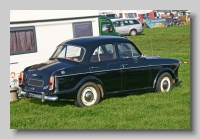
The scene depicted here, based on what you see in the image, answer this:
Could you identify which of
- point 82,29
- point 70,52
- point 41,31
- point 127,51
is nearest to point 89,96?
point 70,52

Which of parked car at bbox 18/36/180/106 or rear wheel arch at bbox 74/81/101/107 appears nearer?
parked car at bbox 18/36/180/106

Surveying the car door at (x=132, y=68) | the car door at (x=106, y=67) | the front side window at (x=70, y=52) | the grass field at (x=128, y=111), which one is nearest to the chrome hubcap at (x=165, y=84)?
the grass field at (x=128, y=111)

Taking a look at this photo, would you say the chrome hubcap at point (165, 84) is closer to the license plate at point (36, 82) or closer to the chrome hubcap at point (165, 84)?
the chrome hubcap at point (165, 84)

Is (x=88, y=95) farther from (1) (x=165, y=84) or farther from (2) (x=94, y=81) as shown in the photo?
(1) (x=165, y=84)

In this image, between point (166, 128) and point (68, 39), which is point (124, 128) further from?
point (68, 39)

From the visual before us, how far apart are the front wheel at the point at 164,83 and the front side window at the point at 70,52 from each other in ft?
5.23

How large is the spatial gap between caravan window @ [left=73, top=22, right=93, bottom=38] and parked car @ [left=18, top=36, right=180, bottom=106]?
149mm

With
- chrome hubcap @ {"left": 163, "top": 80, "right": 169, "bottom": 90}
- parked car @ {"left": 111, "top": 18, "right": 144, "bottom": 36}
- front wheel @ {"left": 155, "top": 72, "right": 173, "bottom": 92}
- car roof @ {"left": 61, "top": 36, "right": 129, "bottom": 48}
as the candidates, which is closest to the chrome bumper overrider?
car roof @ {"left": 61, "top": 36, "right": 129, "bottom": 48}

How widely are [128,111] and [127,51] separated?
1.07 meters

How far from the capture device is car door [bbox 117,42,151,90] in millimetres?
11148

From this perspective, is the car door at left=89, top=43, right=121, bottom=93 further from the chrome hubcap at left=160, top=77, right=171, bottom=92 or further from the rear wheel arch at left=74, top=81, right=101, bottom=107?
the chrome hubcap at left=160, top=77, right=171, bottom=92

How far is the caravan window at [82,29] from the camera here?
36.6 ft

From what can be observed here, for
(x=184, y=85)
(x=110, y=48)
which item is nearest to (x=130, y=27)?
(x=110, y=48)

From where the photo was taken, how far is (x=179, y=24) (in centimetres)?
1134
